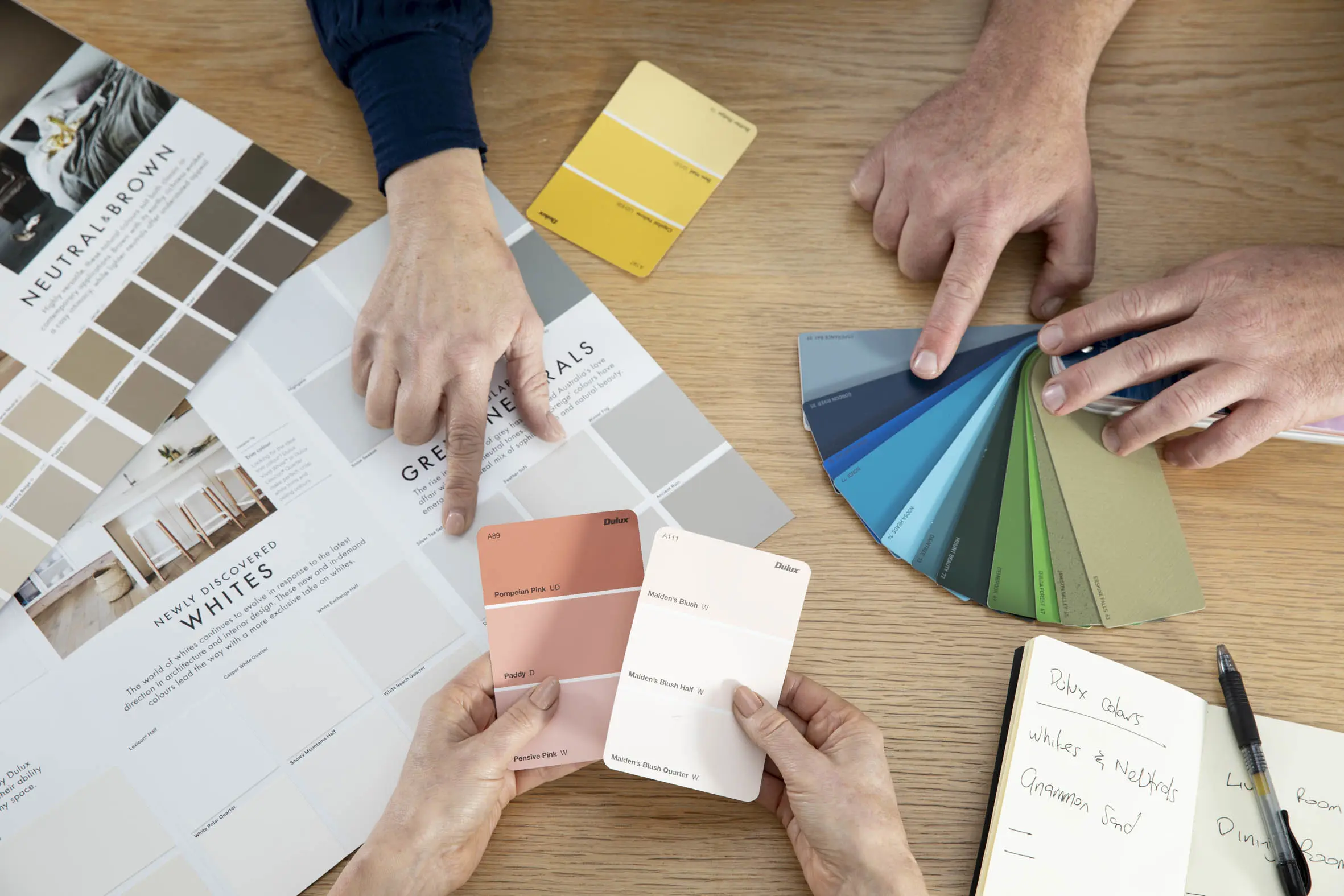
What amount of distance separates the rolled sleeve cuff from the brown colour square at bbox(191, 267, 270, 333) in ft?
0.57

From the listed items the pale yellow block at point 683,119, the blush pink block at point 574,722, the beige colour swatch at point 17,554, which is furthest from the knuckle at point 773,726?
the beige colour swatch at point 17,554

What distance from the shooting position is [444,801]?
0.67 metres

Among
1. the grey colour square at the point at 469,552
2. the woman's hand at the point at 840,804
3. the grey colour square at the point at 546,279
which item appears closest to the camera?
the woman's hand at the point at 840,804

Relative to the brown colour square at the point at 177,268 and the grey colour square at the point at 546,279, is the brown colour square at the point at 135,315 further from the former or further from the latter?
the grey colour square at the point at 546,279

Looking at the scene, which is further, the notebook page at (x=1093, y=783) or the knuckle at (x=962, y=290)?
the knuckle at (x=962, y=290)

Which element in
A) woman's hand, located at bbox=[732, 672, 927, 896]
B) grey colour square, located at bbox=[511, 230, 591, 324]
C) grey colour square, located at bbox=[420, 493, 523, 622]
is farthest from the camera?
grey colour square, located at bbox=[511, 230, 591, 324]

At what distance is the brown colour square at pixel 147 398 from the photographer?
0.83 metres

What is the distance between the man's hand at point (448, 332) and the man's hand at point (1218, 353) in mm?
531

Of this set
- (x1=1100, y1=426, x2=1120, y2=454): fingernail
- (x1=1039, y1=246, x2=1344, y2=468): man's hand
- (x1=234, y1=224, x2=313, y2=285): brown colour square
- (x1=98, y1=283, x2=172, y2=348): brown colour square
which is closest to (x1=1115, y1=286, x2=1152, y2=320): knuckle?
(x1=1039, y1=246, x2=1344, y2=468): man's hand

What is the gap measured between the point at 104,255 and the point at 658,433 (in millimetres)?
616

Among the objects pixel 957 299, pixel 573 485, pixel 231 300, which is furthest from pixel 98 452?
pixel 957 299

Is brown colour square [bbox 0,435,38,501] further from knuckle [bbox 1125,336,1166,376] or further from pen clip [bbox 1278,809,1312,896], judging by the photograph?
pen clip [bbox 1278,809,1312,896]

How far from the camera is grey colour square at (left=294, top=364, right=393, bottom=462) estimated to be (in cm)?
84

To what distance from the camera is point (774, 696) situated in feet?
2.30
